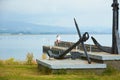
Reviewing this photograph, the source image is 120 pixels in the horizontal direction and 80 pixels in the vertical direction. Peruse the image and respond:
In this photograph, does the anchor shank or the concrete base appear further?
the anchor shank

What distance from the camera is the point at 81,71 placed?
19750mm

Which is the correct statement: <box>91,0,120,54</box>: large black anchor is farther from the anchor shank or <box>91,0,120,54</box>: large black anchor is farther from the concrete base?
the concrete base

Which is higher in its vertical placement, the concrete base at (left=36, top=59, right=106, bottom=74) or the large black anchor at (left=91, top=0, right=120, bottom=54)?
the large black anchor at (left=91, top=0, right=120, bottom=54)

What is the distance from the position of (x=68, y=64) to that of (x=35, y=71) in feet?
8.42

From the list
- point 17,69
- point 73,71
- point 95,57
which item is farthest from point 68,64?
point 17,69

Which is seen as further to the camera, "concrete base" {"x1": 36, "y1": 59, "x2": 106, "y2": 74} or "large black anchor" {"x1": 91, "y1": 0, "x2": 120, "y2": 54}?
"large black anchor" {"x1": 91, "y1": 0, "x2": 120, "y2": 54}

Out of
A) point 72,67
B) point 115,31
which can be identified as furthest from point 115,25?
point 72,67

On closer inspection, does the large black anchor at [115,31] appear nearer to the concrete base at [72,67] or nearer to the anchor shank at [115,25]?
the anchor shank at [115,25]

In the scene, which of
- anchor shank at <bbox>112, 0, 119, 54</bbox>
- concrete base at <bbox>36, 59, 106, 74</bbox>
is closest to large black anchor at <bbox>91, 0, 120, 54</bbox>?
anchor shank at <bbox>112, 0, 119, 54</bbox>

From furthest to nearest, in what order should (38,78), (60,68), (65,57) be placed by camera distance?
(65,57)
(60,68)
(38,78)

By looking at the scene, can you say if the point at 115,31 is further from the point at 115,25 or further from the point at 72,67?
the point at 72,67

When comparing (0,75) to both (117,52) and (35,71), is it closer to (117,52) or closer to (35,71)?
(35,71)

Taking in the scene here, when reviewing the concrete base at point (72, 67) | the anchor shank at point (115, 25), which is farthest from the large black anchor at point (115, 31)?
the concrete base at point (72, 67)

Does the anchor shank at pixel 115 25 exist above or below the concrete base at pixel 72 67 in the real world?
above
